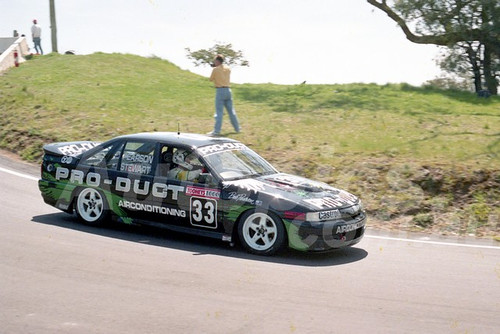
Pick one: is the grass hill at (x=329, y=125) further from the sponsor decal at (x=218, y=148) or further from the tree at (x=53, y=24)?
the tree at (x=53, y=24)

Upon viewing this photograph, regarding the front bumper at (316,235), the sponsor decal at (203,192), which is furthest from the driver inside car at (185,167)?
the front bumper at (316,235)

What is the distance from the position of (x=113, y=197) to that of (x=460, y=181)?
19.7ft

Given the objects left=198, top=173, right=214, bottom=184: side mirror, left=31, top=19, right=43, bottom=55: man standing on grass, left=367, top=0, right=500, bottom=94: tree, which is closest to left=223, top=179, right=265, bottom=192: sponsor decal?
left=198, top=173, right=214, bottom=184: side mirror

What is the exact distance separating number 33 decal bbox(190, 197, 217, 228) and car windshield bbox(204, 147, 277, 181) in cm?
40

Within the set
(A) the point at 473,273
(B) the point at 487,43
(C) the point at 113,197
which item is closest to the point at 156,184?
(C) the point at 113,197

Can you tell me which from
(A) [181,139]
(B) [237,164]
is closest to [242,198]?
(B) [237,164]

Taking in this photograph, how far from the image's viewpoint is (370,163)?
12.9 metres

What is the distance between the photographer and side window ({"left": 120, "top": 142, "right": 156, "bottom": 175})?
378 inches

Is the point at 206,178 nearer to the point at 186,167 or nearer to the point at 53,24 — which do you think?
the point at 186,167

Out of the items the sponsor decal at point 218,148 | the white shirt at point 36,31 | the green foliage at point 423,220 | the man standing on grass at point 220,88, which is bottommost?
the green foliage at point 423,220

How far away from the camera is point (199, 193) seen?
9.05m

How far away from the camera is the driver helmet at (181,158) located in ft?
30.8

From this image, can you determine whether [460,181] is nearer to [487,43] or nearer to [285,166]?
[285,166]

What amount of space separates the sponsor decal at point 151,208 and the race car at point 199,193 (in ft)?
0.04
